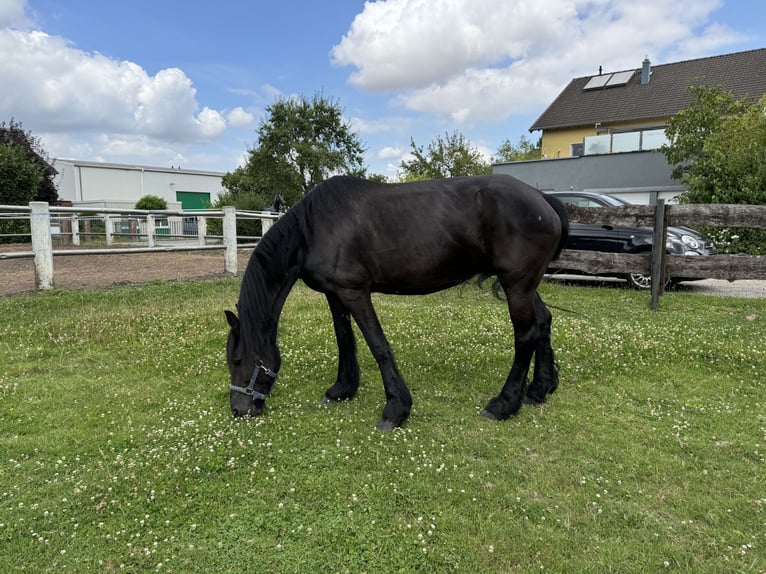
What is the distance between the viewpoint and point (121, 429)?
11.6ft

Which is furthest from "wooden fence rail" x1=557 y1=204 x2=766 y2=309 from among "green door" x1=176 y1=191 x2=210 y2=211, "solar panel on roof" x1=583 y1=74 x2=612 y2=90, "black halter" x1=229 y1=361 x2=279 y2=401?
"green door" x1=176 y1=191 x2=210 y2=211

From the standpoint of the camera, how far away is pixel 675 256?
7.32 m

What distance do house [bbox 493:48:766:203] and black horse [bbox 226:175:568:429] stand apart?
49.3ft

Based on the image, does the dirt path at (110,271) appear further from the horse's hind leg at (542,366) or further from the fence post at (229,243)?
the horse's hind leg at (542,366)

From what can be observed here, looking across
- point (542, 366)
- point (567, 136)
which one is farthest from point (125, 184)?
point (542, 366)

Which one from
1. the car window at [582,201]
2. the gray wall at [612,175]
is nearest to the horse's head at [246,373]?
the car window at [582,201]

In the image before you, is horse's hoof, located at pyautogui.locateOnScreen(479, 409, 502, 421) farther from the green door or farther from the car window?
the green door

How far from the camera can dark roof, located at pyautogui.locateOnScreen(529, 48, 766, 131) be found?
2473 centimetres

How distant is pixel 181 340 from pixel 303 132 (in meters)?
28.3

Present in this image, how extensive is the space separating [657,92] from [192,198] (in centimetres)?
3772

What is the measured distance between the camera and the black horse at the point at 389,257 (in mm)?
3584

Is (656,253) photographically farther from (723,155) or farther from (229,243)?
(229,243)

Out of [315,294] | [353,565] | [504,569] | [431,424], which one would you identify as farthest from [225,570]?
[315,294]

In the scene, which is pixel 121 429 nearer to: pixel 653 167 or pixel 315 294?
pixel 315 294
